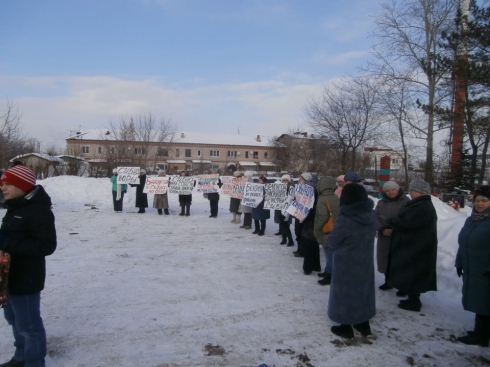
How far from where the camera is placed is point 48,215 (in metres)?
3.16

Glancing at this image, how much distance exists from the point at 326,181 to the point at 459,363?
3061 mm

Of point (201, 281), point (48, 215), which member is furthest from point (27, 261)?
point (201, 281)

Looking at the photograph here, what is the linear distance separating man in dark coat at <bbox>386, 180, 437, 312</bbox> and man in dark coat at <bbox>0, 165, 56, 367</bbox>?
424cm

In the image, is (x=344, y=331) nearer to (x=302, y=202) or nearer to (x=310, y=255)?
(x=310, y=255)

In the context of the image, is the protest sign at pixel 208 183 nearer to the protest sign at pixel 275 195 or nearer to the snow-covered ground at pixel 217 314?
the protest sign at pixel 275 195

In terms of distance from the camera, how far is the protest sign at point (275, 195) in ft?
32.4

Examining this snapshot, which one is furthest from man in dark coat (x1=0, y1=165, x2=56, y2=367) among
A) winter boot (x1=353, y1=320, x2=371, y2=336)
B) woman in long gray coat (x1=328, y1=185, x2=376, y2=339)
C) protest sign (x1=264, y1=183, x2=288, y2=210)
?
protest sign (x1=264, y1=183, x2=288, y2=210)

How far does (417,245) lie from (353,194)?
4.90ft

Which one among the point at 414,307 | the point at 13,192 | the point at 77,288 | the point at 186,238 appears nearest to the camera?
the point at 13,192

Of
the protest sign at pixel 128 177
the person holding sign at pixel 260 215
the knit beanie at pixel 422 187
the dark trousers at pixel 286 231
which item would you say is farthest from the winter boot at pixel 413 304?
the protest sign at pixel 128 177

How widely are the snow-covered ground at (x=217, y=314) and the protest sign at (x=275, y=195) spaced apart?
1605 mm

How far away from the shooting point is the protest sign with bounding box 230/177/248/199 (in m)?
12.1

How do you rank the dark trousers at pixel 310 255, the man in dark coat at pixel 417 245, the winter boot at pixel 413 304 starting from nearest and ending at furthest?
the man in dark coat at pixel 417 245, the winter boot at pixel 413 304, the dark trousers at pixel 310 255

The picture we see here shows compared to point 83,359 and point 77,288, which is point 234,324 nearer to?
point 83,359
